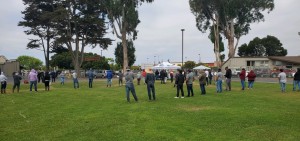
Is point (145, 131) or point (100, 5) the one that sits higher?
point (100, 5)

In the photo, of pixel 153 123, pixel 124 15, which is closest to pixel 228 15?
pixel 124 15

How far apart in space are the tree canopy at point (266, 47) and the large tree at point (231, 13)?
1589 inches

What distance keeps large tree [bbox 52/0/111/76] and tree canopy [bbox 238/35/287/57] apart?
57376 millimetres

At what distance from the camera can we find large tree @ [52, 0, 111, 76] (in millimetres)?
43219

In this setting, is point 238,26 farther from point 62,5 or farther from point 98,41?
point 62,5

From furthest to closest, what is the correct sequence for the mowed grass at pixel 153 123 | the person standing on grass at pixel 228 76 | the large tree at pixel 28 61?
the large tree at pixel 28 61, the person standing on grass at pixel 228 76, the mowed grass at pixel 153 123

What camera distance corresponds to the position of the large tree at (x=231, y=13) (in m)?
45.9

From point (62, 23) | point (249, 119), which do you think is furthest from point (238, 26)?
point (249, 119)

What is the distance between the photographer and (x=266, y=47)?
89.5 m

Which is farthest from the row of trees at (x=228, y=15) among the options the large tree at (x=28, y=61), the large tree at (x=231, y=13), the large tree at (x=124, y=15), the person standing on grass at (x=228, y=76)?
the large tree at (x=28, y=61)

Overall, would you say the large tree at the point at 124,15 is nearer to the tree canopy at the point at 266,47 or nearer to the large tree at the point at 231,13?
the large tree at the point at 231,13

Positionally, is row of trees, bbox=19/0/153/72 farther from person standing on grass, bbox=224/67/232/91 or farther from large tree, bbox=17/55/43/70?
large tree, bbox=17/55/43/70

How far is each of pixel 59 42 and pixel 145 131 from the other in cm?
3723

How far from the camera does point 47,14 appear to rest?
42.8 meters
